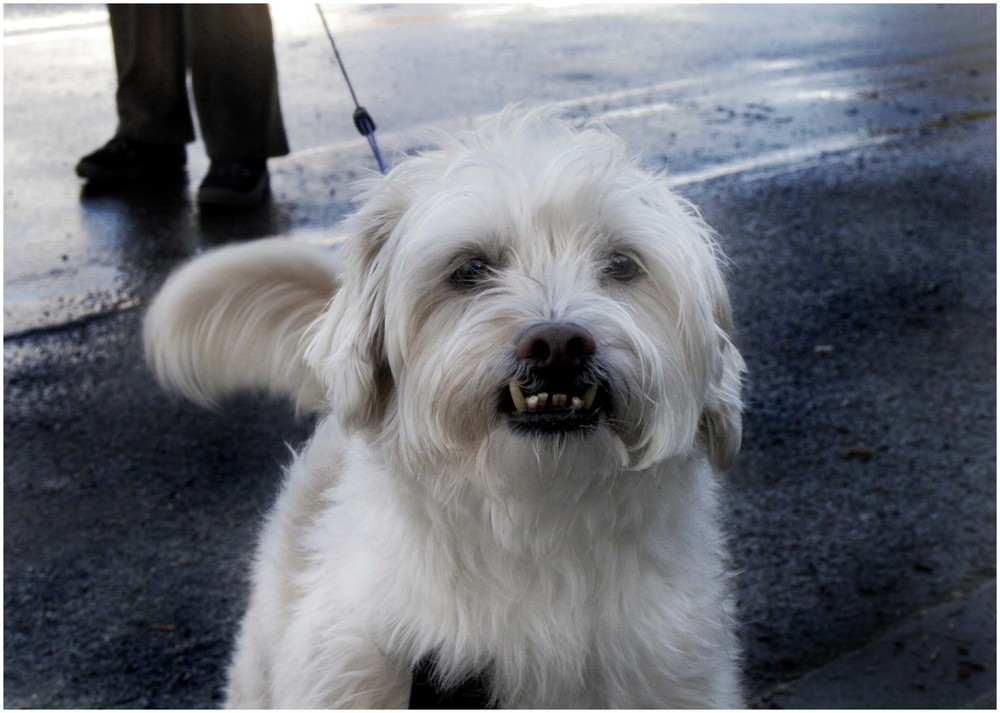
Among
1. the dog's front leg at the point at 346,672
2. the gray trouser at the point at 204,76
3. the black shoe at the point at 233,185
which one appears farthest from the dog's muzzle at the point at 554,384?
the gray trouser at the point at 204,76

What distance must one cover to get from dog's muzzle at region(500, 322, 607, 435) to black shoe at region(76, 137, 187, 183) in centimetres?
525

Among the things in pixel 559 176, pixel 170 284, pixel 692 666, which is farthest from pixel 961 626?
pixel 170 284

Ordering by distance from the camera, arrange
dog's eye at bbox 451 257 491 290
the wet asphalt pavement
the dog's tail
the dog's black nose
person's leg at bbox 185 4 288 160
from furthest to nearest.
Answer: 1. person's leg at bbox 185 4 288 160
2. the wet asphalt pavement
3. the dog's tail
4. dog's eye at bbox 451 257 491 290
5. the dog's black nose

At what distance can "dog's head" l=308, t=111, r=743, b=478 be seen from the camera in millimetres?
2078

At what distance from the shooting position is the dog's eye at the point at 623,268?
227cm

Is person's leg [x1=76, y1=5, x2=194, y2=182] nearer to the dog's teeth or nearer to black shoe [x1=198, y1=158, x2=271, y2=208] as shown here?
black shoe [x1=198, y1=158, x2=271, y2=208]

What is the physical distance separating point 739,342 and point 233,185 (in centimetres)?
283

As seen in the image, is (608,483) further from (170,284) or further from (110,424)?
(110,424)

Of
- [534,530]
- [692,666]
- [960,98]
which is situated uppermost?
[534,530]

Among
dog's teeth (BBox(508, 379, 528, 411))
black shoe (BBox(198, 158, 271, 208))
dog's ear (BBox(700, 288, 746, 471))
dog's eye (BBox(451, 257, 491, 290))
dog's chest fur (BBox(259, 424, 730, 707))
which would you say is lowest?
black shoe (BBox(198, 158, 271, 208))

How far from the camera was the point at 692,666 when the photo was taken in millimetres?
2387

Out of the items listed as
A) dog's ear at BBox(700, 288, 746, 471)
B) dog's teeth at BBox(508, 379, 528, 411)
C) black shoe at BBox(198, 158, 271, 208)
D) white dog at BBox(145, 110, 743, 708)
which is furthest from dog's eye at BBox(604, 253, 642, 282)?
black shoe at BBox(198, 158, 271, 208)

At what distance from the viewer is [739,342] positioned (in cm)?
516

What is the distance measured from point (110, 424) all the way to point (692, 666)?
2.70 m
